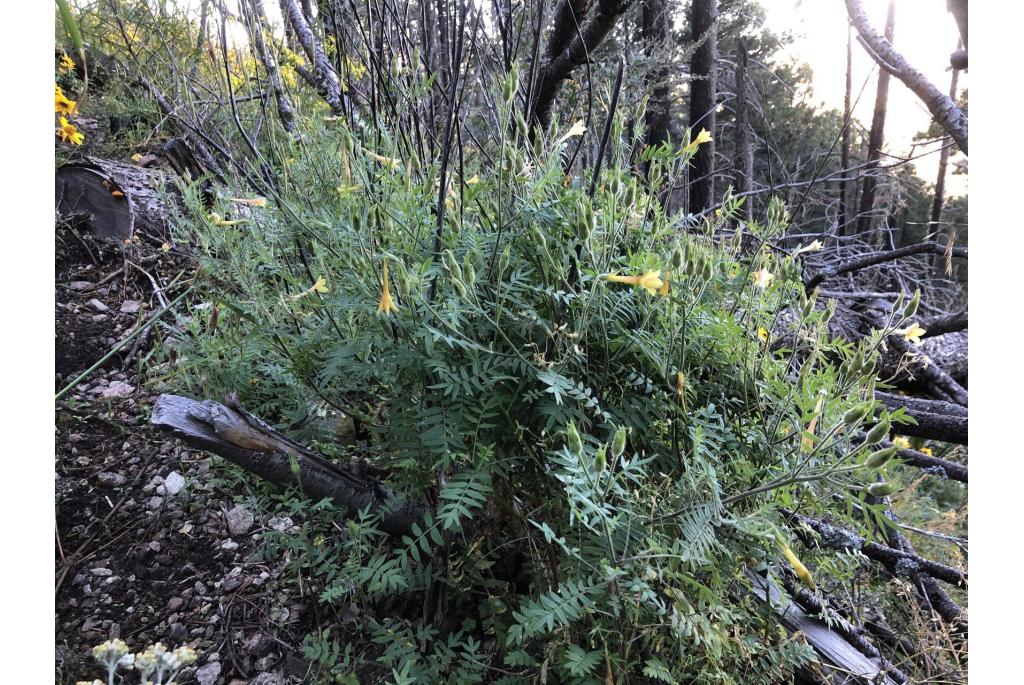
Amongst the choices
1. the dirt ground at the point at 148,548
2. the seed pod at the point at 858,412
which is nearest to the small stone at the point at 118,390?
the dirt ground at the point at 148,548

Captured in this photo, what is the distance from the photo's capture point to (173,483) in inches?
79.6

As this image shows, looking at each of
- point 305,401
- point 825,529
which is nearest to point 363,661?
point 305,401

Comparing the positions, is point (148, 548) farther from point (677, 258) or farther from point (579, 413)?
point (677, 258)

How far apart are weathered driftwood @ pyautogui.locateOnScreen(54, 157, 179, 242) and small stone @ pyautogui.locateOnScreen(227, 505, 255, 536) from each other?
78.9 inches

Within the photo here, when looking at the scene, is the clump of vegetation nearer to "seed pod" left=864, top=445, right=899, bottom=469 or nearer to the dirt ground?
"seed pod" left=864, top=445, right=899, bottom=469

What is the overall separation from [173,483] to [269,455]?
0.96 meters

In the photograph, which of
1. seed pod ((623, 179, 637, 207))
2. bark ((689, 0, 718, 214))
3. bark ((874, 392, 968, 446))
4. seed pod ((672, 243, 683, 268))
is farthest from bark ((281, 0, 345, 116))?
bark ((689, 0, 718, 214))

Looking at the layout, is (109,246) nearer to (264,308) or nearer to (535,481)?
(264,308)

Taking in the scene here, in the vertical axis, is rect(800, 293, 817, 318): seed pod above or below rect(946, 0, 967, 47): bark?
below

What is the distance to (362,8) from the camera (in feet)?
6.68

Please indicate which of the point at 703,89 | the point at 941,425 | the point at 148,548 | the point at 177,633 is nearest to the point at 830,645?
the point at 941,425

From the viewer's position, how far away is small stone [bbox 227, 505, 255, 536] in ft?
6.03

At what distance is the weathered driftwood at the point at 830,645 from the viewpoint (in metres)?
1.23

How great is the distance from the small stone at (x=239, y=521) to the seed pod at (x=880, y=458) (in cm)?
163
